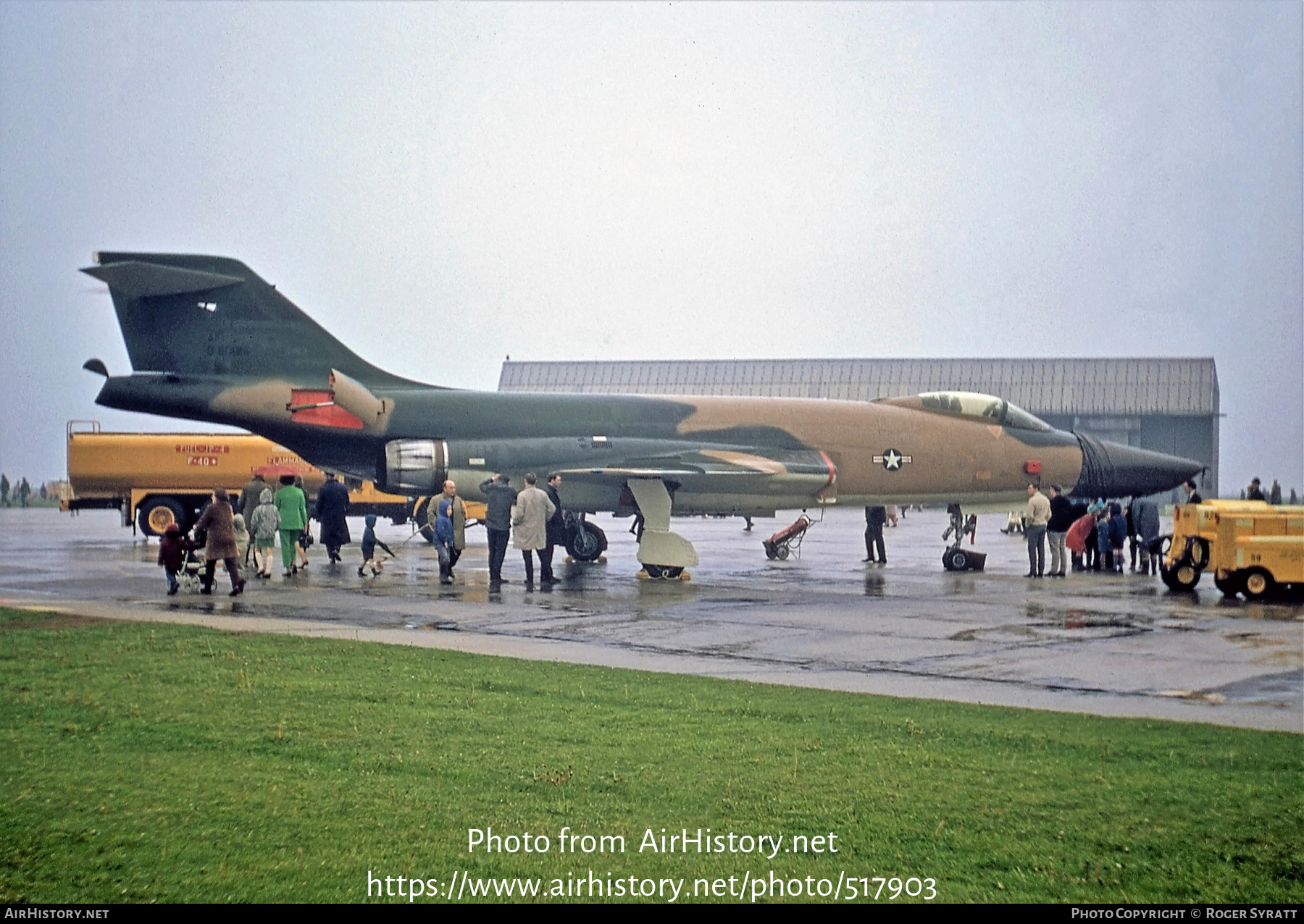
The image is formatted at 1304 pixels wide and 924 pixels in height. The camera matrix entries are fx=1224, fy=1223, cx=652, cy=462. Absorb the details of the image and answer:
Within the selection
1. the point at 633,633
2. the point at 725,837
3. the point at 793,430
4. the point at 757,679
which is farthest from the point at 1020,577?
the point at 725,837

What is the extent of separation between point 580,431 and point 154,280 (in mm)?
6946

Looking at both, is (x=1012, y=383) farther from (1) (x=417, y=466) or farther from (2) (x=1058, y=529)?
(1) (x=417, y=466)

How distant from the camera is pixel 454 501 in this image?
18.9 metres

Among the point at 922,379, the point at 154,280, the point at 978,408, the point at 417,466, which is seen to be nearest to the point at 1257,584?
the point at 978,408

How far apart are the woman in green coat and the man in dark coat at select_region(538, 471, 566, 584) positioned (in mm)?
3792

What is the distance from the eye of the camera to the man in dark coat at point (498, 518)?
1748cm

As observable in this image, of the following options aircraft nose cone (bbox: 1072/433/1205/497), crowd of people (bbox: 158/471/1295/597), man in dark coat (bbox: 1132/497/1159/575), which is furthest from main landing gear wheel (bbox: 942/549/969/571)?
man in dark coat (bbox: 1132/497/1159/575)

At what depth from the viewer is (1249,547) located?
1644 centimetres

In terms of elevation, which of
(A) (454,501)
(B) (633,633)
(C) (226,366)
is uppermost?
(C) (226,366)

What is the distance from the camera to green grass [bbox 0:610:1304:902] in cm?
438

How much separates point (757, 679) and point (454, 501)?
34.4 ft

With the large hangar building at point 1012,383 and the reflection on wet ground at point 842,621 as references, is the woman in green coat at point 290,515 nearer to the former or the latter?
the reflection on wet ground at point 842,621

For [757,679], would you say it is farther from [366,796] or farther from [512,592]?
[512,592]
